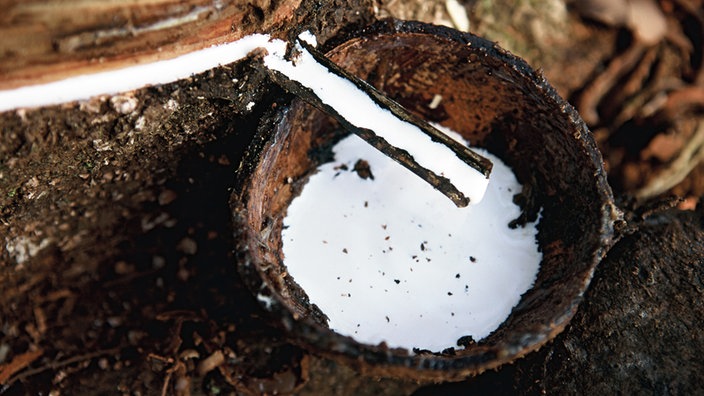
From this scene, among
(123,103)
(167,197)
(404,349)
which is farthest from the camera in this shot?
(167,197)

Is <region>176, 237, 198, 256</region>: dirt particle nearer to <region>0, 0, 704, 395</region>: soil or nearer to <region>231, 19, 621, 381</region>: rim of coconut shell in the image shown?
<region>0, 0, 704, 395</region>: soil

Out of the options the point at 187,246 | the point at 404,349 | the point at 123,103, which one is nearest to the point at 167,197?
the point at 187,246

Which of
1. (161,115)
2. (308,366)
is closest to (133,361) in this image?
(308,366)

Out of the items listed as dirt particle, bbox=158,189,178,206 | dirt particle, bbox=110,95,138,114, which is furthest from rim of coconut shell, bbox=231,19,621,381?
dirt particle, bbox=158,189,178,206

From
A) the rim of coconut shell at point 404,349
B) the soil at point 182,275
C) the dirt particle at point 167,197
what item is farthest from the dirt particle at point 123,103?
the dirt particle at point 167,197

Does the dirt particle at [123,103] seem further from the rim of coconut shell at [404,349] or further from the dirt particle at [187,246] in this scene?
the dirt particle at [187,246]

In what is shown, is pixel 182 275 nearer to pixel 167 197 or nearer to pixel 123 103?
pixel 167 197
